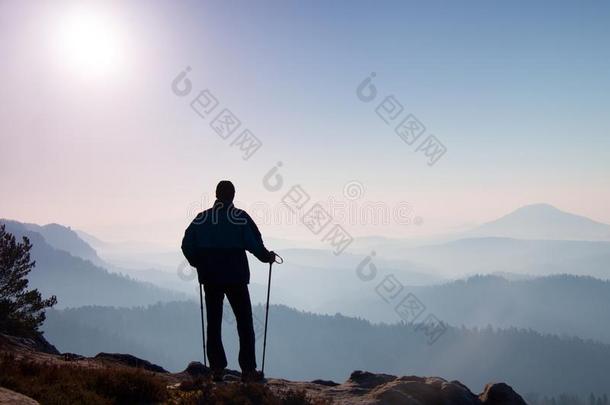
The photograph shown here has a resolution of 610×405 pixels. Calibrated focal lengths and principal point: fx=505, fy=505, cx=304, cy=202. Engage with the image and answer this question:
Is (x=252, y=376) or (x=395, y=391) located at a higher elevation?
(x=252, y=376)

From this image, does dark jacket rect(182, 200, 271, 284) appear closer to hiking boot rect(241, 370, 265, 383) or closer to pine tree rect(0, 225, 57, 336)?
hiking boot rect(241, 370, 265, 383)

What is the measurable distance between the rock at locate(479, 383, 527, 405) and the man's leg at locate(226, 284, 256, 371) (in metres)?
4.71

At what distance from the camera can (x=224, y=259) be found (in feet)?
32.0

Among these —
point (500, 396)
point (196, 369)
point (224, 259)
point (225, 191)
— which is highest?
point (225, 191)

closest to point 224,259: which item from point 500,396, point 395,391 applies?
point 395,391

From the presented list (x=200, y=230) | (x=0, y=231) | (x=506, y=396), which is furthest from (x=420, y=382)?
(x=0, y=231)

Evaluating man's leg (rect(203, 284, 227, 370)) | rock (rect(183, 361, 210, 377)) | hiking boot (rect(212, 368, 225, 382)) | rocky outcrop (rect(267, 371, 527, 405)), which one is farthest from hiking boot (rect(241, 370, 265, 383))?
rock (rect(183, 361, 210, 377))

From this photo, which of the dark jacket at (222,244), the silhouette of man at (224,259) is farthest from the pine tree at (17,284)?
the dark jacket at (222,244)

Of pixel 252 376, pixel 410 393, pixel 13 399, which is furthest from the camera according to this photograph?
pixel 252 376

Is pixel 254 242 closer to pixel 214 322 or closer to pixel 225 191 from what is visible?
pixel 225 191

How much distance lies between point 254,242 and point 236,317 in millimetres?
1529

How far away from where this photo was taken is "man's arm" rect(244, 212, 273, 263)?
32.2 ft

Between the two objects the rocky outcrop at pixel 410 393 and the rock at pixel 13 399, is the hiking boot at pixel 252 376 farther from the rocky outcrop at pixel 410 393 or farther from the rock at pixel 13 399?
the rock at pixel 13 399

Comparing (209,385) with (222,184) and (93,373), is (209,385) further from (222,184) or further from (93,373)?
(222,184)
